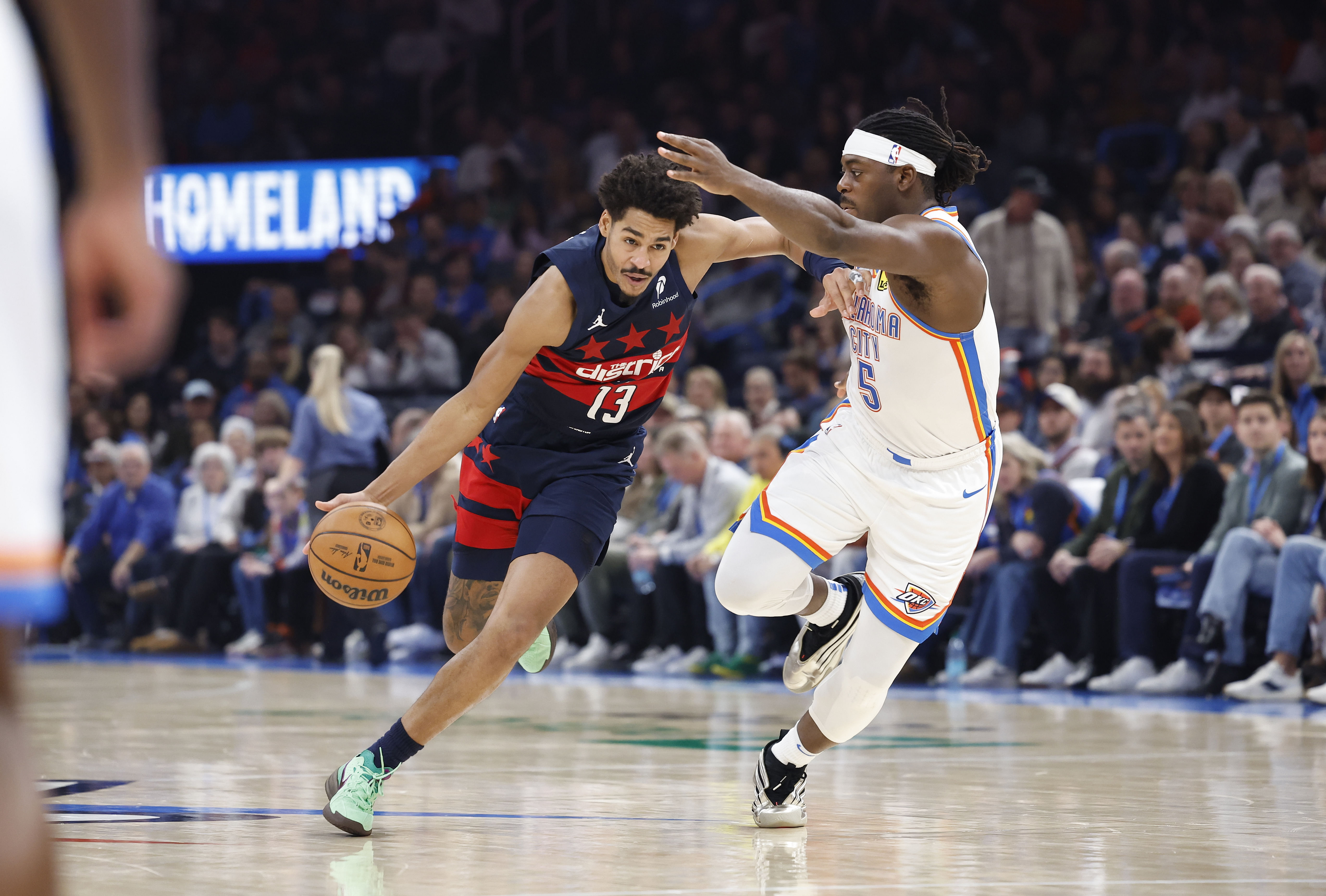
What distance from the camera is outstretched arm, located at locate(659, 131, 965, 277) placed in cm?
375

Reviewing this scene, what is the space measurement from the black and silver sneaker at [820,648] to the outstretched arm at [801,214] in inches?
46.8

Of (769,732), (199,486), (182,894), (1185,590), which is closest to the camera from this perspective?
(182,894)

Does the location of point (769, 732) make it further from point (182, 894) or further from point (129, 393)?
point (129, 393)

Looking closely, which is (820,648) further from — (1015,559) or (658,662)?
(658,662)

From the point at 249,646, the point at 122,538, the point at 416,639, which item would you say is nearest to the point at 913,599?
the point at 416,639

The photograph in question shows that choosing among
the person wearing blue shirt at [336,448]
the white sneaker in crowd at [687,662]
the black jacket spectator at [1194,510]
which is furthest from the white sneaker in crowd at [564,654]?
the black jacket spectator at [1194,510]

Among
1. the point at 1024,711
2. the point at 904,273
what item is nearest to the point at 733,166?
the point at 904,273

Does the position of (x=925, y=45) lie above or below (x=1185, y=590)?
above

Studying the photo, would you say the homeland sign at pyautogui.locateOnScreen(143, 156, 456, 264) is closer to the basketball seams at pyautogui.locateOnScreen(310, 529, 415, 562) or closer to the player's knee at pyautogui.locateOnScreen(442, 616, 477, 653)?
the player's knee at pyautogui.locateOnScreen(442, 616, 477, 653)

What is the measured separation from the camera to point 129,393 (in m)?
15.6

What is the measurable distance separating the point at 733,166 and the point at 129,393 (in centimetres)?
1297

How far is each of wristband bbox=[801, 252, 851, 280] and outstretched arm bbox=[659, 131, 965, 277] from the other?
2.51ft

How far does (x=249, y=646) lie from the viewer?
38.7 feet

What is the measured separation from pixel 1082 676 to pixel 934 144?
4862 millimetres
